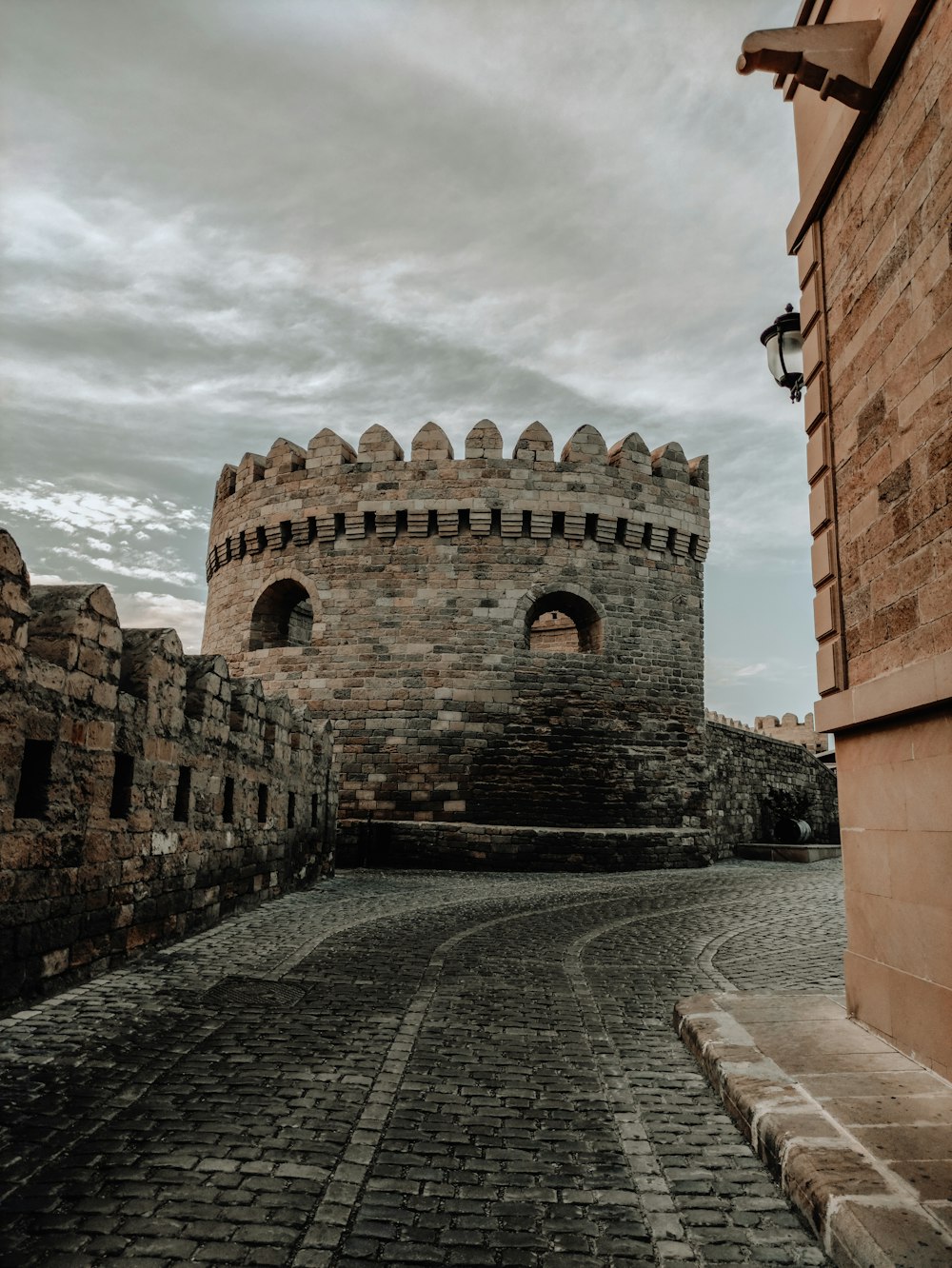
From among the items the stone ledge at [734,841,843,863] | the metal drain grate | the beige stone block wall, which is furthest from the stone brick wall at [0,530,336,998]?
the stone ledge at [734,841,843,863]

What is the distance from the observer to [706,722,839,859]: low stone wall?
55.5 feet

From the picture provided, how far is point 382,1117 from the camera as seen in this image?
9.82ft

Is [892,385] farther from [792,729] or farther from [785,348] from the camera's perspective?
[792,729]

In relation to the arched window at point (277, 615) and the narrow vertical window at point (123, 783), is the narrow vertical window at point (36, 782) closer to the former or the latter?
the narrow vertical window at point (123, 783)

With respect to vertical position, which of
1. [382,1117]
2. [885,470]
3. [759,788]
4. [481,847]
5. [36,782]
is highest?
[885,470]

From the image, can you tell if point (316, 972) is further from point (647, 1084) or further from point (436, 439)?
point (436, 439)

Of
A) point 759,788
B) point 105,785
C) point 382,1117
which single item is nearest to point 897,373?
point 382,1117

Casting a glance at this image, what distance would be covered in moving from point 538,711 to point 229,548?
7.46 m

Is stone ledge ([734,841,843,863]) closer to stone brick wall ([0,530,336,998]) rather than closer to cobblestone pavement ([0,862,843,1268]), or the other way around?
cobblestone pavement ([0,862,843,1268])

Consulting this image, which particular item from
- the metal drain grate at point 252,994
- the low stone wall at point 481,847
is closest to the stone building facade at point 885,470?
the metal drain grate at point 252,994

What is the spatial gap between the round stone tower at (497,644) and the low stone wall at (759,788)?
1273 millimetres

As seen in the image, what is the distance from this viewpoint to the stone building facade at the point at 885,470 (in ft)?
10.7

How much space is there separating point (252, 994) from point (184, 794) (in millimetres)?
2265

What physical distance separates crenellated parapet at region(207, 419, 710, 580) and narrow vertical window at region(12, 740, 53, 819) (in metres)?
11.2
